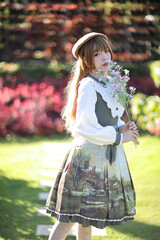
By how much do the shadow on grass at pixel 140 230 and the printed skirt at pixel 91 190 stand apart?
39.9 inches

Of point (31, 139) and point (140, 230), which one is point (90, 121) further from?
point (31, 139)

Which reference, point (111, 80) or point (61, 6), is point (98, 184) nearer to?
point (111, 80)

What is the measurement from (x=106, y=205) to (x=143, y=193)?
7.20 ft

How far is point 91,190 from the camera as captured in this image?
253 cm

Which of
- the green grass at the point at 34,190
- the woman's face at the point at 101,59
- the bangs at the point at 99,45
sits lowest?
the green grass at the point at 34,190

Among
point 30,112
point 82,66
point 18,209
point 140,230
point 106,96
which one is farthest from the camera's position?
point 30,112

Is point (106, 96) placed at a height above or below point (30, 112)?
above

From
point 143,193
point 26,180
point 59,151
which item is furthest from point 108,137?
point 59,151

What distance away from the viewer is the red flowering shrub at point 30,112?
25.0ft

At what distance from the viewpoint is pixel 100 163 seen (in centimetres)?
255

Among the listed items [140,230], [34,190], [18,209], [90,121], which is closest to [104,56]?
[90,121]

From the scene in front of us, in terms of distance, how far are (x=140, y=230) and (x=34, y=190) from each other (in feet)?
5.19

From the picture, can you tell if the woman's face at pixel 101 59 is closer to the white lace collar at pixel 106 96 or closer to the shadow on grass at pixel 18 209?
the white lace collar at pixel 106 96

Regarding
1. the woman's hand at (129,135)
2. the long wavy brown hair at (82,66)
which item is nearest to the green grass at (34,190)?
the woman's hand at (129,135)
